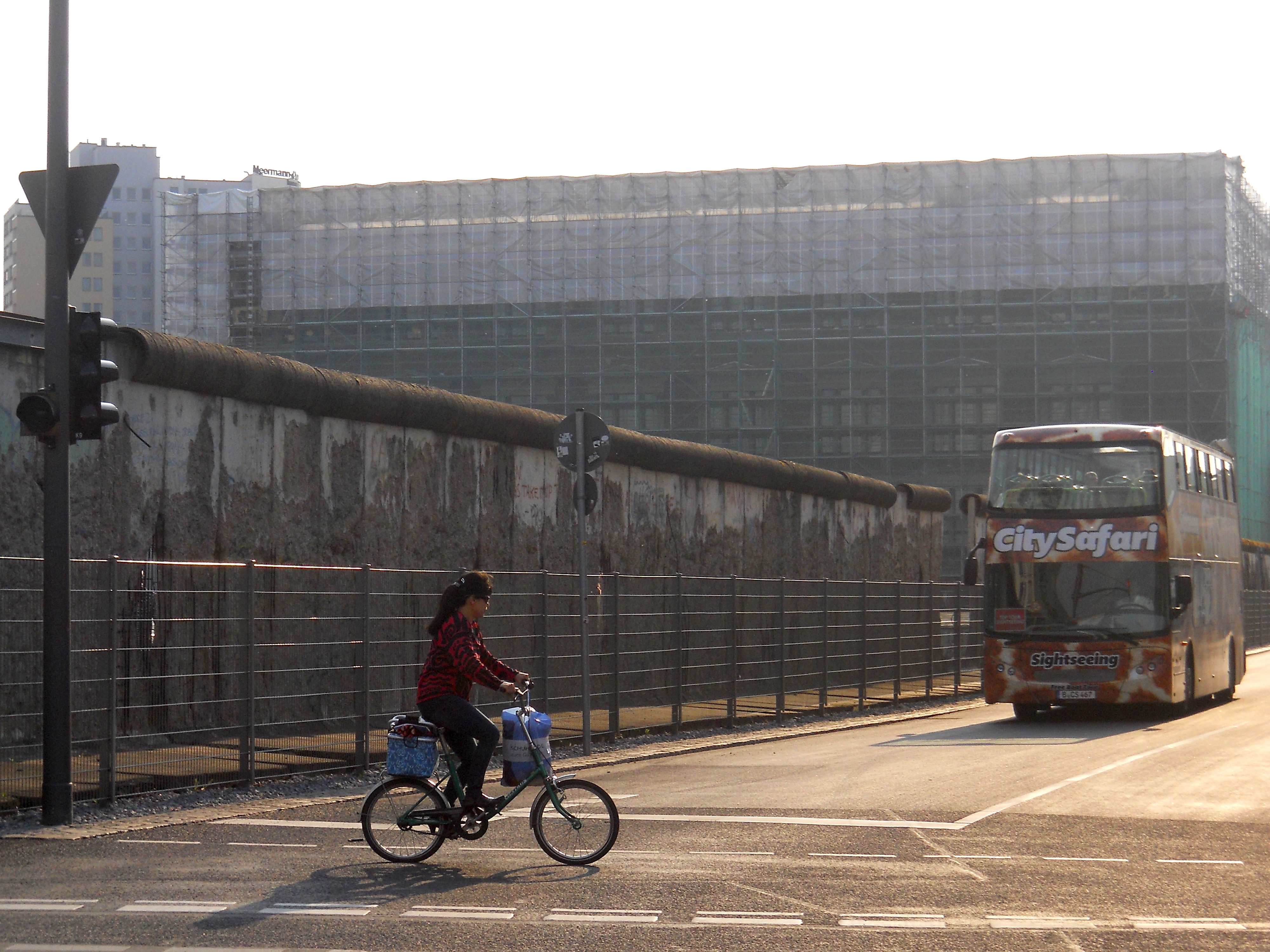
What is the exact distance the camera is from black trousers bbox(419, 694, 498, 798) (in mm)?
8945

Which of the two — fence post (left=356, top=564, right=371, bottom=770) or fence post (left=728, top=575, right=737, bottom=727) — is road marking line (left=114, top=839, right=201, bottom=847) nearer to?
fence post (left=356, top=564, right=371, bottom=770)

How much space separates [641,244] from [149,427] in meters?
50.5

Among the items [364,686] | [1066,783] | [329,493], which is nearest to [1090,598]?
[1066,783]

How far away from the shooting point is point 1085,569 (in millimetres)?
21578

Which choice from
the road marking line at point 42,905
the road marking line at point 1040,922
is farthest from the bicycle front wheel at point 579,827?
the road marking line at point 42,905

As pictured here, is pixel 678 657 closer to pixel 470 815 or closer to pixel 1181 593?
pixel 1181 593

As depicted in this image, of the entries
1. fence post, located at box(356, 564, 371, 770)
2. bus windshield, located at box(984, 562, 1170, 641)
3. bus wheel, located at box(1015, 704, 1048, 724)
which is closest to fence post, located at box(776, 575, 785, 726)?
bus windshield, located at box(984, 562, 1170, 641)

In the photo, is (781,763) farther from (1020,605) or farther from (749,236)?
(749,236)

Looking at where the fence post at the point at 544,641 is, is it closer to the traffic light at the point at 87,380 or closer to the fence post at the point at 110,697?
the fence post at the point at 110,697

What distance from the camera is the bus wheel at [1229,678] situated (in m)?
26.5

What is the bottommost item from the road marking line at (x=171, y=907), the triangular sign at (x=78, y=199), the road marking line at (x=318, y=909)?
Result: the road marking line at (x=318, y=909)

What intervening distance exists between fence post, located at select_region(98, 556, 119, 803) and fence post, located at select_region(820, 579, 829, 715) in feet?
40.4

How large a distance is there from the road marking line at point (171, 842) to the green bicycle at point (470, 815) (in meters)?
1.15

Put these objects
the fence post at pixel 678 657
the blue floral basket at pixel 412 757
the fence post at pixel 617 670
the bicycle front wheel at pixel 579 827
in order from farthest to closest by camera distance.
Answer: the fence post at pixel 678 657, the fence post at pixel 617 670, the blue floral basket at pixel 412 757, the bicycle front wheel at pixel 579 827
